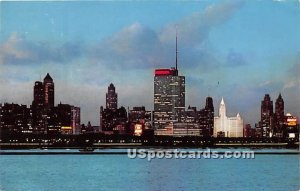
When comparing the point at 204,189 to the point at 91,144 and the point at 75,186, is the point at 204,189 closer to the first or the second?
the point at 75,186

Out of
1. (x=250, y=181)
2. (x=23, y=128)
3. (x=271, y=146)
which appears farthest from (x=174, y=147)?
(x=250, y=181)

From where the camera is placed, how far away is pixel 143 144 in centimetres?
10625

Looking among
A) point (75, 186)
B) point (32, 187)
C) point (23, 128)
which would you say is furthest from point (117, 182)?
point (23, 128)

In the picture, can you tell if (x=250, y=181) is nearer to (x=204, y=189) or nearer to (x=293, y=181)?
(x=293, y=181)

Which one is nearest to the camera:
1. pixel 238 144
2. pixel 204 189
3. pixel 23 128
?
pixel 204 189

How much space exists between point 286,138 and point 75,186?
71.6 m

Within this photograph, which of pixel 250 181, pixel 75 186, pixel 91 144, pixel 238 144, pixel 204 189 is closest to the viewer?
pixel 204 189

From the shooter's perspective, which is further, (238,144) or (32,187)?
(238,144)

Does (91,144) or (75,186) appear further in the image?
(91,144)

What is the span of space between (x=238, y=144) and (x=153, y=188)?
74.6 m

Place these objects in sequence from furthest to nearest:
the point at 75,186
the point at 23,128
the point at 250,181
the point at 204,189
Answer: the point at 23,128 → the point at 250,181 → the point at 75,186 → the point at 204,189

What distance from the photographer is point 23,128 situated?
98125mm

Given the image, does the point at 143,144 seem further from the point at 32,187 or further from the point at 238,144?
the point at 32,187

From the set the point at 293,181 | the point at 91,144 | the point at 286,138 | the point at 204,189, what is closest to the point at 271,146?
the point at 286,138
